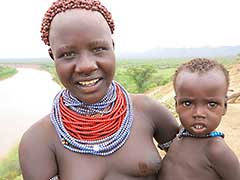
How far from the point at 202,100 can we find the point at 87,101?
489 mm

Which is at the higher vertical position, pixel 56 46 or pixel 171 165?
pixel 56 46

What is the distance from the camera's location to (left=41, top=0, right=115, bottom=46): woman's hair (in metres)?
1.64

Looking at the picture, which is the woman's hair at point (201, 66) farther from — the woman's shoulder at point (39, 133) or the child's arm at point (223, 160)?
the woman's shoulder at point (39, 133)

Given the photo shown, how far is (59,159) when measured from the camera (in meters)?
1.72

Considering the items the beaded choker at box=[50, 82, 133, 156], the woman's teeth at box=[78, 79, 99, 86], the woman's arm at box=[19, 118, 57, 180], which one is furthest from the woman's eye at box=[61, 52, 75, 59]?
the woman's arm at box=[19, 118, 57, 180]

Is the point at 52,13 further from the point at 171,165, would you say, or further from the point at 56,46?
the point at 171,165

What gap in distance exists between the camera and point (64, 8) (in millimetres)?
1634

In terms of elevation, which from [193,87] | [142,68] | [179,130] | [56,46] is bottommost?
[142,68]

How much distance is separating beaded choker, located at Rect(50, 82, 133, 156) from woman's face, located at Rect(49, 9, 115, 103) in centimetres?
12

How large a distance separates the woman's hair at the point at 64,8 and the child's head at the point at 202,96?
0.45 meters

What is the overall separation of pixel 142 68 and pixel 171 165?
22.2 meters

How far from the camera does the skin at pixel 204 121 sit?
1817 mm

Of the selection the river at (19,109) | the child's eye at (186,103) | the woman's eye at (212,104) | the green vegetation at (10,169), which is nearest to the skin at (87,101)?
the child's eye at (186,103)

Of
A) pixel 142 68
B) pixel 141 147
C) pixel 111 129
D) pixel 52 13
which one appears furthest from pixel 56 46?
pixel 142 68
